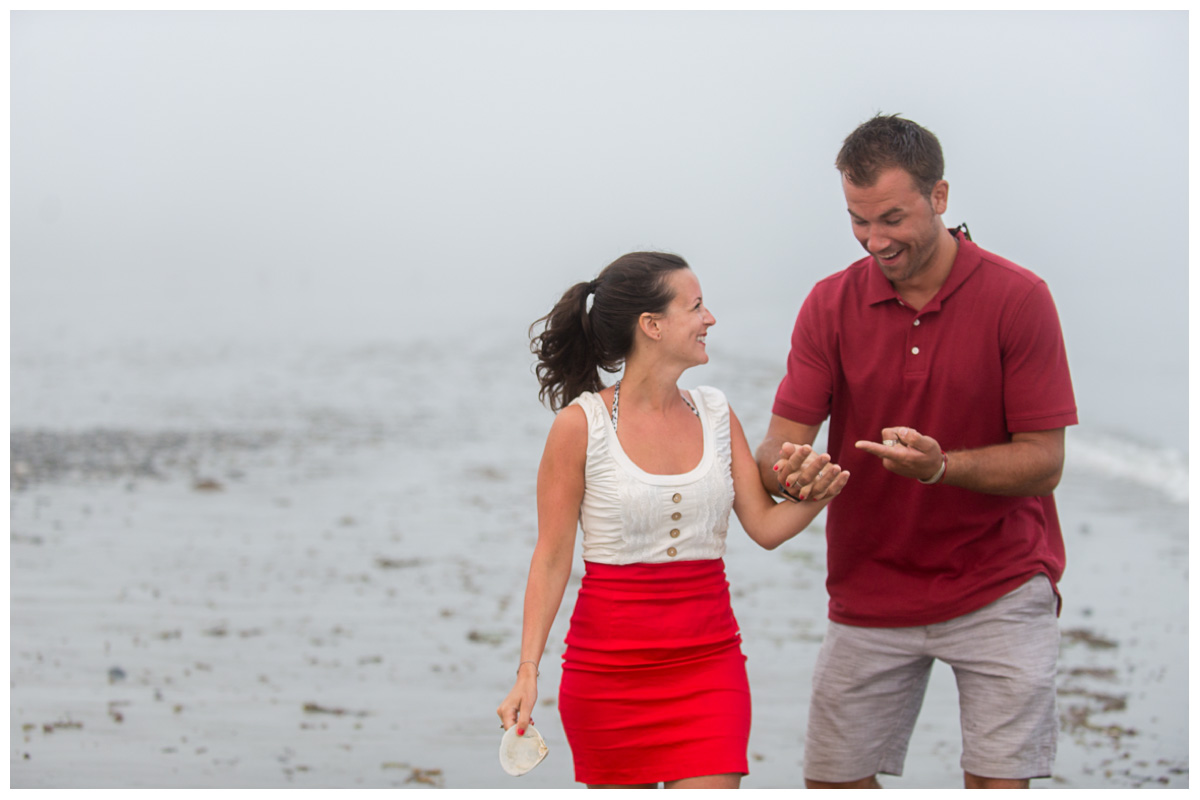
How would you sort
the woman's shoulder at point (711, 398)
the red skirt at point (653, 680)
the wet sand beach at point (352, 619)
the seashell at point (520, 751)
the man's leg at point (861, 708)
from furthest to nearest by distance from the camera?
1. the wet sand beach at point (352, 619)
2. the man's leg at point (861, 708)
3. the woman's shoulder at point (711, 398)
4. the red skirt at point (653, 680)
5. the seashell at point (520, 751)

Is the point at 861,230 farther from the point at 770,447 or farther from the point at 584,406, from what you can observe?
the point at 584,406

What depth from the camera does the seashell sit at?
313 centimetres

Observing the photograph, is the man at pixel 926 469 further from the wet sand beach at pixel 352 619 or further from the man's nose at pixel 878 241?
Answer: the wet sand beach at pixel 352 619

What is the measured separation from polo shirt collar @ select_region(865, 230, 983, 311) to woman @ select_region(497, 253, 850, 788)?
57 cm

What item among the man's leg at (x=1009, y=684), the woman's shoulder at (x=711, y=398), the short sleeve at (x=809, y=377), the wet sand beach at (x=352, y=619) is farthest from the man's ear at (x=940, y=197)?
the wet sand beach at (x=352, y=619)

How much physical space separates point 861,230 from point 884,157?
0.22m

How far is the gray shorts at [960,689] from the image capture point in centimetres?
356

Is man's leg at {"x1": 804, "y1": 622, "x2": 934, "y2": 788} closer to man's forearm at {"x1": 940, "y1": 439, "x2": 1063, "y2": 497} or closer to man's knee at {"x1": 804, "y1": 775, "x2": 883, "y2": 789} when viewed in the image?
man's knee at {"x1": 804, "y1": 775, "x2": 883, "y2": 789}

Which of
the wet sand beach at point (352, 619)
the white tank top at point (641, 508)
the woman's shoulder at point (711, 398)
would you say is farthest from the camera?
the wet sand beach at point (352, 619)

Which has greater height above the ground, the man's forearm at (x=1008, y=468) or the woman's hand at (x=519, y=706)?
the man's forearm at (x=1008, y=468)

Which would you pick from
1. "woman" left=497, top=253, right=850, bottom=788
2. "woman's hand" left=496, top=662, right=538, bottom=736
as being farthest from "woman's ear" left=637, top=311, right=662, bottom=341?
"woman's hand" left=496, top=662, right=538, bottom=736

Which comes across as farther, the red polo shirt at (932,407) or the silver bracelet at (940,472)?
the red polo shirt at (932,407)

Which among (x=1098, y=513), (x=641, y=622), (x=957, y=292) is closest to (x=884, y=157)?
(x=957, y=292)

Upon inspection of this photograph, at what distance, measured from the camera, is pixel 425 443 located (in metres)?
14.5
